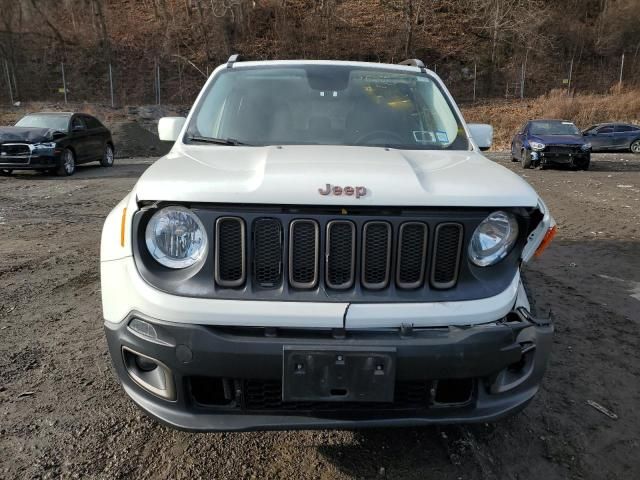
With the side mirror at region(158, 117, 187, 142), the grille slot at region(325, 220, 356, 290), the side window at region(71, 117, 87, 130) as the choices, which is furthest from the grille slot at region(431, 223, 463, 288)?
the side window at region(71, 117, 87, 130)

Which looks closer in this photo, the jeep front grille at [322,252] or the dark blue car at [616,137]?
the jeep front grille at [322,252]

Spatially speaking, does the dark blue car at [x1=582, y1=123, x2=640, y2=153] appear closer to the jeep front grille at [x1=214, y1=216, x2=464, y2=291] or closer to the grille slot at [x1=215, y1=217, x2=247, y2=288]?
the jeep front grille at [x1=214, y1=216, x2=464, y2=291]

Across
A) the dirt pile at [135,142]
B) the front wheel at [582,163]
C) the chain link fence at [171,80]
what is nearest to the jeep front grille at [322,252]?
the front wheel at [582,163]

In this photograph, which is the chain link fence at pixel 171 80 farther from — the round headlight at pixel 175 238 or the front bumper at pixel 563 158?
the round headlight at pixel 175 238

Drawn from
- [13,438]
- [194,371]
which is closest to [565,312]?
[194,371]

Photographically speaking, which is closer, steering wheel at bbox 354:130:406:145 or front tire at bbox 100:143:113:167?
steering wheel at bbox 354:130:406:145

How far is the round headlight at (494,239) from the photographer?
2324mm

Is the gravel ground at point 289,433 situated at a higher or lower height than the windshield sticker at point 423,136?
lower

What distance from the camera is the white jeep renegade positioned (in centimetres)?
209

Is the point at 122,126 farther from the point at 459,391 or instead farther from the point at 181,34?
the point at 459,391

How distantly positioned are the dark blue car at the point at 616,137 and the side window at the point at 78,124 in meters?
21.4

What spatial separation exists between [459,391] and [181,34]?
136 feet

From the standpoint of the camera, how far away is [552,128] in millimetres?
17688

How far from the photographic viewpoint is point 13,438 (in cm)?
267
